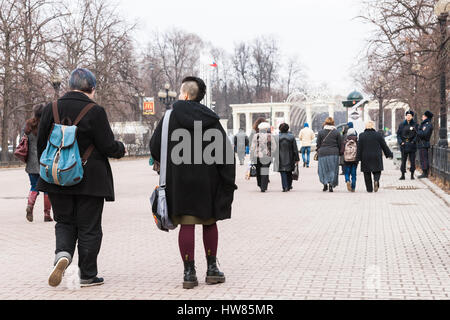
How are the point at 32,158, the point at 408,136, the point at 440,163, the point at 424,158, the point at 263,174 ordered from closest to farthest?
the point at 32,158, the point at 263,174, the point at 440,163, the point at 408,136, the point at 424,158

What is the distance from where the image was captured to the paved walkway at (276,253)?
5664 millimetres

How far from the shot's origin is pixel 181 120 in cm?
566

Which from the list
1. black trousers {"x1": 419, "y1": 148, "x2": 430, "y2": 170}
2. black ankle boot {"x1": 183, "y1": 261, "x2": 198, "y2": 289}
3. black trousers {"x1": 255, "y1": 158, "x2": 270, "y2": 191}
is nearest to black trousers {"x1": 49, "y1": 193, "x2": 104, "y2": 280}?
black ankle boot {"x1": 183, "y1": 261, "x2": 198, "y2": 289}

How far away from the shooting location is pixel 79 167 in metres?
5.63

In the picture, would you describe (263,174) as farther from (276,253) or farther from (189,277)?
(189,277)

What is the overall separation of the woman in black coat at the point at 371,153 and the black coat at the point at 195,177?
34.5 ft

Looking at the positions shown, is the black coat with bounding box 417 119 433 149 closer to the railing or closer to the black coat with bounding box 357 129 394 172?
the railing

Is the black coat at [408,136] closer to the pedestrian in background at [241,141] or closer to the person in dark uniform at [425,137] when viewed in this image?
the person in dark uniform at [425,137]

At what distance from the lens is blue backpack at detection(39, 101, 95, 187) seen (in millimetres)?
5586

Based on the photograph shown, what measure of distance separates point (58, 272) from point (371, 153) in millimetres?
11638

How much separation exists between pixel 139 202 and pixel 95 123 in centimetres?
856

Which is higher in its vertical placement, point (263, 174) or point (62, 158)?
point (62, 158)

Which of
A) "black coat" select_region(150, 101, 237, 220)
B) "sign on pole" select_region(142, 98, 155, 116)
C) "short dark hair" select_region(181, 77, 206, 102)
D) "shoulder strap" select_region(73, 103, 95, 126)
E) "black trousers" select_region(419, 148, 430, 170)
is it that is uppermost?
"sign on pole" select_region(142, 98, 155, 116)

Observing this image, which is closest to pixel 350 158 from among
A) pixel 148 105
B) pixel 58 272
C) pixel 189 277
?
pixel 189 277
